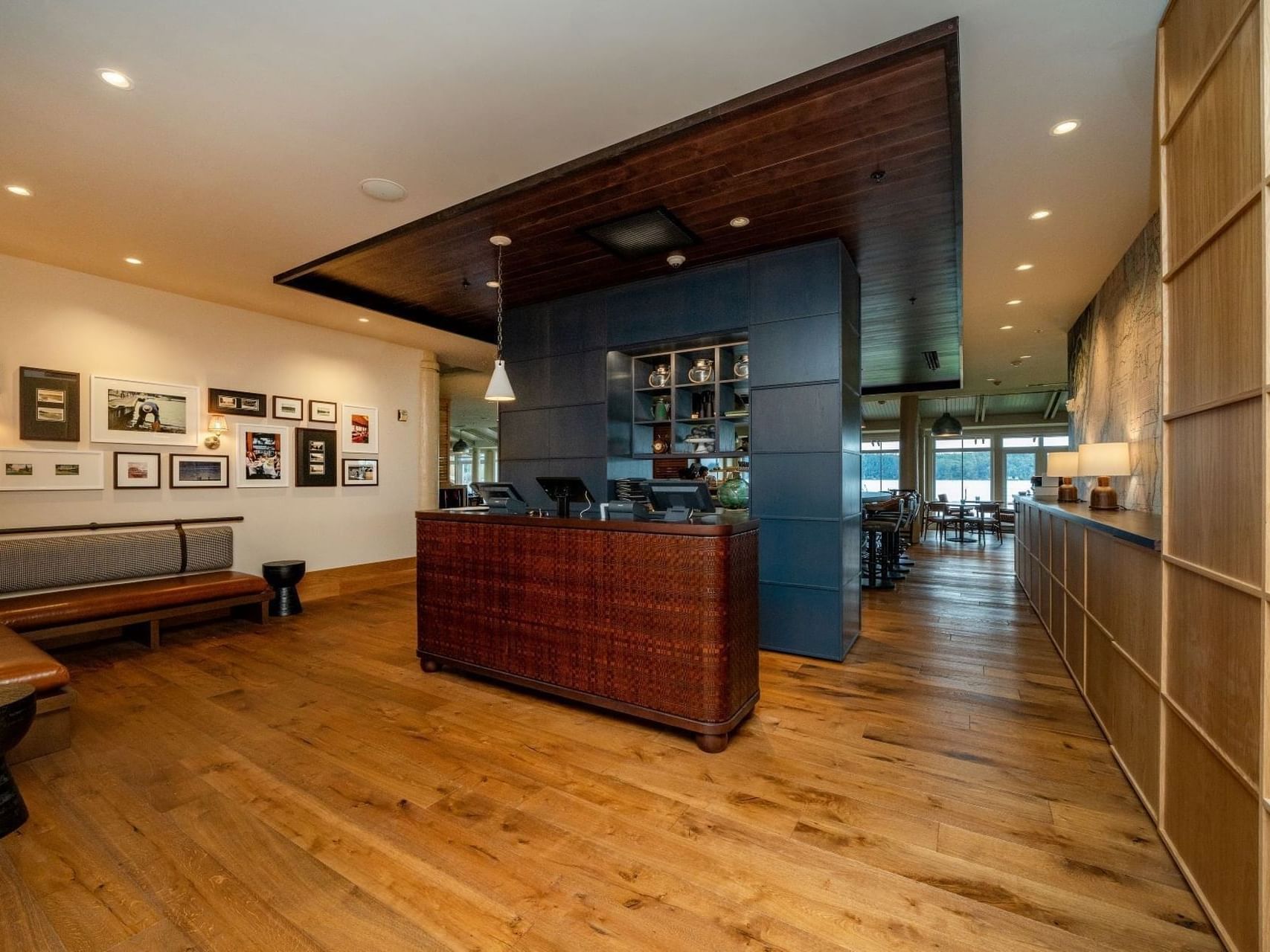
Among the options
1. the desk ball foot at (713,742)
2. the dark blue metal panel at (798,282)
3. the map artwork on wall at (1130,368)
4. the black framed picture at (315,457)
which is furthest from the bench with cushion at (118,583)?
the map artwork on wall at (1130,368)

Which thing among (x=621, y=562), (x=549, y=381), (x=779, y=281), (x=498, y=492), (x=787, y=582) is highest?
(x=779, y=281)

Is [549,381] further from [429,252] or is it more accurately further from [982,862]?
[982,862]

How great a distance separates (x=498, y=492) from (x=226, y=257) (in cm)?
286

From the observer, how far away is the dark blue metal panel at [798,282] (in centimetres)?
407

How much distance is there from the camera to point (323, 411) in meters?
6.41

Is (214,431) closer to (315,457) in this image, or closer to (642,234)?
(315,457)

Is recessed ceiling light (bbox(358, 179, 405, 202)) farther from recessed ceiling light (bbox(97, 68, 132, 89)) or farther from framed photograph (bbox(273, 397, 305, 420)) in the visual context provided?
framed photograph (bbox(273, 397, 305, 420))

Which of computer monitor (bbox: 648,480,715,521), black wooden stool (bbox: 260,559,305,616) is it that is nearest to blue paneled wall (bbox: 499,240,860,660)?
computer monitor (bbox: 648,480,715,521)

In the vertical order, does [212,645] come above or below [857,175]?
below

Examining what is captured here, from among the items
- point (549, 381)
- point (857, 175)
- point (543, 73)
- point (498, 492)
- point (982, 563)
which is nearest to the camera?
point (543, 73)

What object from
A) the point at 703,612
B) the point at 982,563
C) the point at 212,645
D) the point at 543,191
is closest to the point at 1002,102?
the point at 543,191

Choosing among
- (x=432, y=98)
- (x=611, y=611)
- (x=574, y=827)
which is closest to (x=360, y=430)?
(x=432, y=98)

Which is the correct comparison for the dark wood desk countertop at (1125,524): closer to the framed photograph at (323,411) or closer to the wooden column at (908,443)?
the framed photograph at (323,411)

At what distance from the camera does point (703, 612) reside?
2.77m
